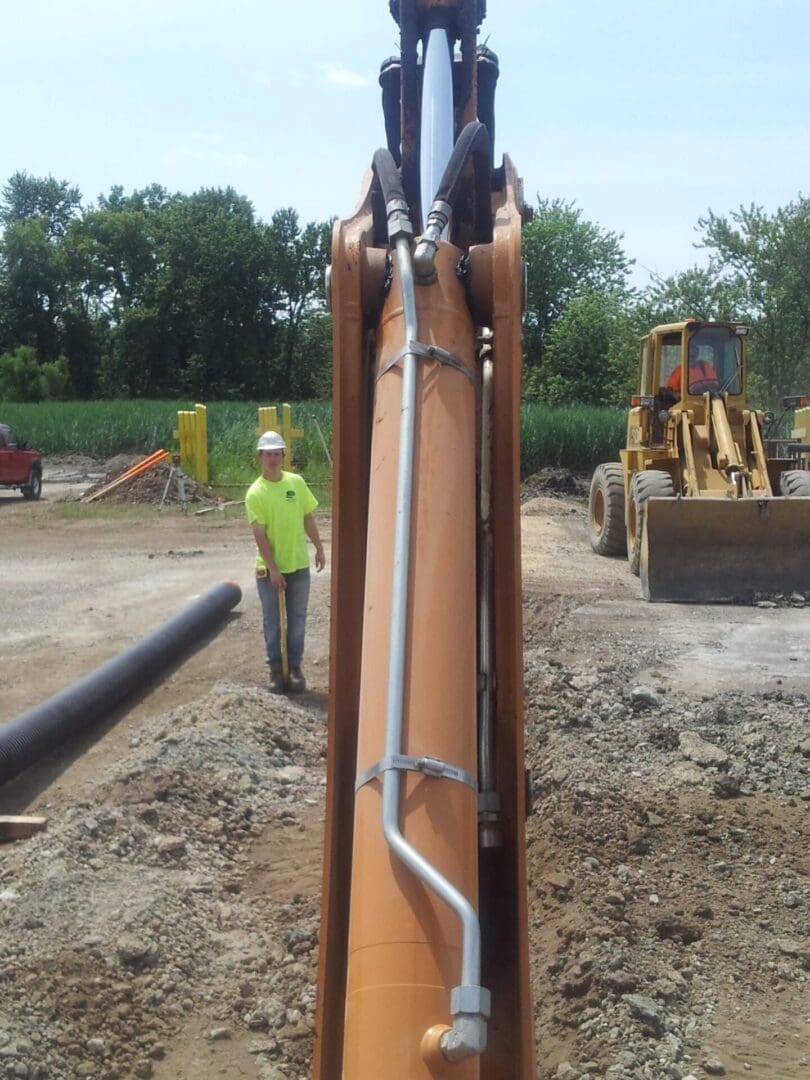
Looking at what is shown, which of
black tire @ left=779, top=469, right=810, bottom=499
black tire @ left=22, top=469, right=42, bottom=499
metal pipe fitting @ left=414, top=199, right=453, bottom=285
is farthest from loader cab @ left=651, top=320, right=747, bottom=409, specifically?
black tire @ left=22, top=469, right=42, bottom=499

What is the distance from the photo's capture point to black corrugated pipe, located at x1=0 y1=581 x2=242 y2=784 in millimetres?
6710

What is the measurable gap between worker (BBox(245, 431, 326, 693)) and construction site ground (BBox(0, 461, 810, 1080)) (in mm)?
405

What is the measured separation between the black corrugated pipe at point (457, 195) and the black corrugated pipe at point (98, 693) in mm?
4377

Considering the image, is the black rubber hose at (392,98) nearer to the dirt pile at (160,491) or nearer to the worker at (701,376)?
the worker at (701,376)

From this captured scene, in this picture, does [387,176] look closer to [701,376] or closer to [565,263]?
[701,376]

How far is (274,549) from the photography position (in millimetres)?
8320

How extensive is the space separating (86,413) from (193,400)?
101 feet

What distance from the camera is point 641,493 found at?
13.4 m

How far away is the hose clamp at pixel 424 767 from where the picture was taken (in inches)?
92.6

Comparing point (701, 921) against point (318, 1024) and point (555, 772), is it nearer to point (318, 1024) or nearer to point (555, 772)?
point (555, 772)

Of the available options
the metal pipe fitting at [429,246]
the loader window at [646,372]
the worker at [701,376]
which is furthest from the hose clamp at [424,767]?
the loader window at [646,372]

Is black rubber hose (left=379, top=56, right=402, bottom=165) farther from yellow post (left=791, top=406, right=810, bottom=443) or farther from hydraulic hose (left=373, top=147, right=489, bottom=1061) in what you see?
yellow post (left=791, top=406, right=810, bottom=443)

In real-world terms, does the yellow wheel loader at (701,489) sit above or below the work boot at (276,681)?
above

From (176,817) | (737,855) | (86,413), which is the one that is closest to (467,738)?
(737,855)
